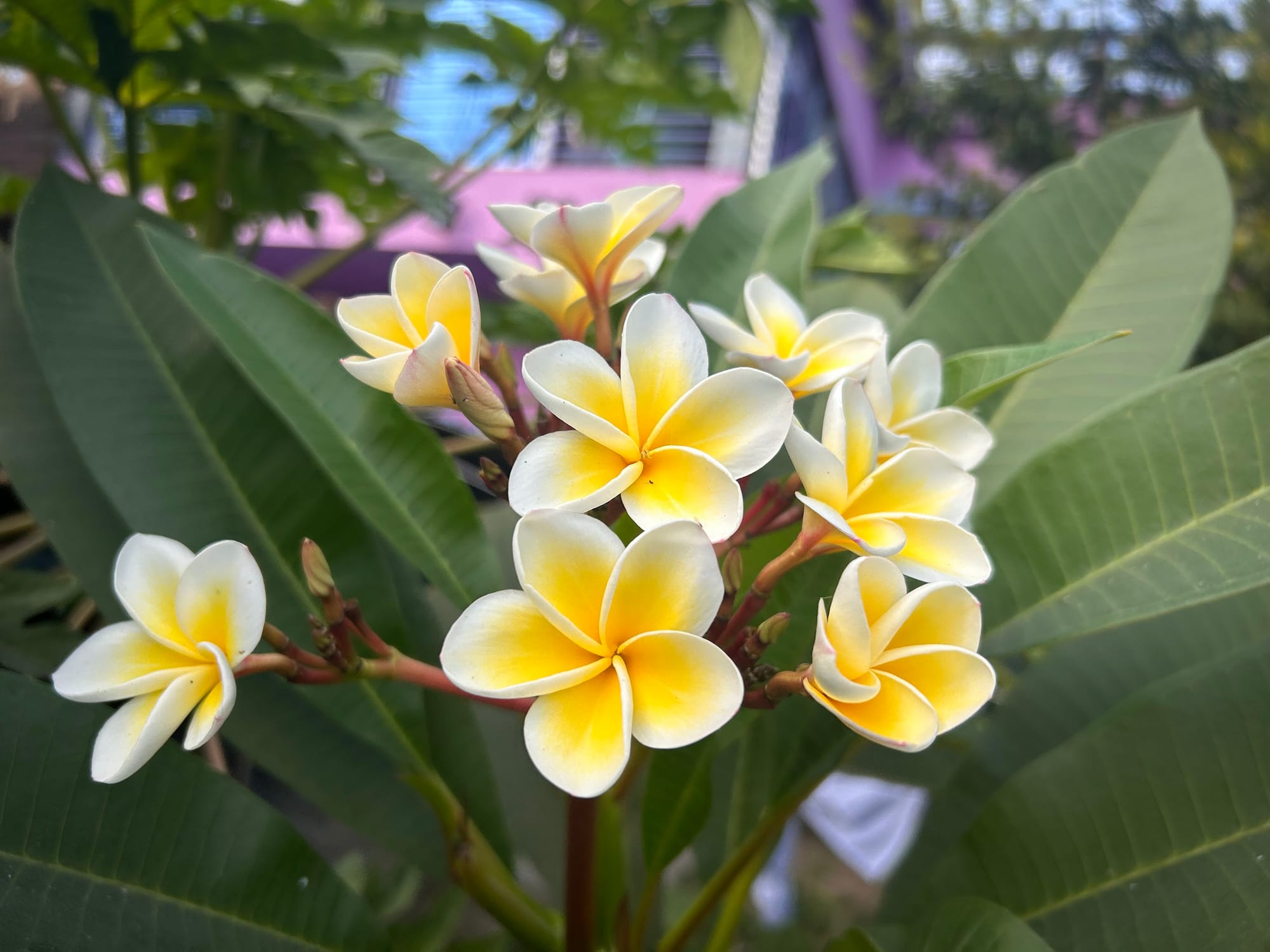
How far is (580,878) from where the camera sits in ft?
1.72

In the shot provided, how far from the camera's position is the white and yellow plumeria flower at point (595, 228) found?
1.53 feet

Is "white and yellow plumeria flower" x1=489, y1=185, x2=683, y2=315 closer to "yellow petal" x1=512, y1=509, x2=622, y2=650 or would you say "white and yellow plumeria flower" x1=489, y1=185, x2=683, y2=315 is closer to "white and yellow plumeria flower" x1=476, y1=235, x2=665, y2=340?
"white and yellow plumeria flower" x1=476, y1=235, x2=665, y2=340

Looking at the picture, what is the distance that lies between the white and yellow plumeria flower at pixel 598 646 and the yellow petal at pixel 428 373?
117mm

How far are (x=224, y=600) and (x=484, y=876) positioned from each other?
29 centimetres

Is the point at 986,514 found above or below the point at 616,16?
below

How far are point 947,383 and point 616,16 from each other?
77cm

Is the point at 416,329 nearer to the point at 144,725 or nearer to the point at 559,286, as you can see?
the point at 559,286

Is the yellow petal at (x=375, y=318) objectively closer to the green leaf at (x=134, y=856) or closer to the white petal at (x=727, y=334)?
the white petal at (x=727, y=334)

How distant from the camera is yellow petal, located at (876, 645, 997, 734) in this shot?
0.36 meters

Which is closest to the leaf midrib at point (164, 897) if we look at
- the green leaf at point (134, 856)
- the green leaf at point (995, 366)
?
the green leaf at point (134, 856)

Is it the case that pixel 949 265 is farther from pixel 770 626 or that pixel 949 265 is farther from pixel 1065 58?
pixel 1065 58

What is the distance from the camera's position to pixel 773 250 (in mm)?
763

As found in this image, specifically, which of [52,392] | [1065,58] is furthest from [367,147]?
[1065,58]

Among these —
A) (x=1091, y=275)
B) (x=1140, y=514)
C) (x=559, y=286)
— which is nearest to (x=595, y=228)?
(x=559, y=286)
